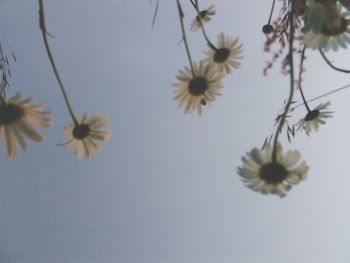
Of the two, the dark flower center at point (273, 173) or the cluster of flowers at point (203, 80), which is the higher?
the cluster of flowers at point (203, 80)

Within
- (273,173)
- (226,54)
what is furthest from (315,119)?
(273,173)

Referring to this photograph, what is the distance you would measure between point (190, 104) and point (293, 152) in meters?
0.55

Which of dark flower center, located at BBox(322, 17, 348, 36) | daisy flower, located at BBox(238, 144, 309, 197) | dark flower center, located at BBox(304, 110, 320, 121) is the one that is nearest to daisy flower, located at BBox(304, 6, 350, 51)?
dark flower center, located at BBox(322, 17, 348, 36)

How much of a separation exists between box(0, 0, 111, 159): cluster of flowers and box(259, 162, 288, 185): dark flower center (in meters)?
0.25

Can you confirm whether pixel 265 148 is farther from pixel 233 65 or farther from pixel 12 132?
pixel 233 65

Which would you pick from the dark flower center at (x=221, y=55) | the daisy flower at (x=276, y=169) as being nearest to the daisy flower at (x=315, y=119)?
the dark flower center at (x=221, y=55)

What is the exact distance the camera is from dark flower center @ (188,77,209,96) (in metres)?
0.93

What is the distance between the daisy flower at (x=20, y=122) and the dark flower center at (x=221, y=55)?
2.04ft

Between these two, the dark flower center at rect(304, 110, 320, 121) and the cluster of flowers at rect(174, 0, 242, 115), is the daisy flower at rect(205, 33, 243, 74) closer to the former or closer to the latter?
the cluster of flowers at rect(174, 0, 242, 115)

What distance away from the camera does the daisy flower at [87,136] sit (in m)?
0.77

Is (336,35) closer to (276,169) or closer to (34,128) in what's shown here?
(276,169)

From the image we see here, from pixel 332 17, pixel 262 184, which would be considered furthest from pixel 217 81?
pixel 332 17

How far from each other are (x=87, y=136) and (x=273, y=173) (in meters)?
0.34

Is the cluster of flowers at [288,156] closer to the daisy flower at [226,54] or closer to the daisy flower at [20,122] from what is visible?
the daisy flower at [20,122]
